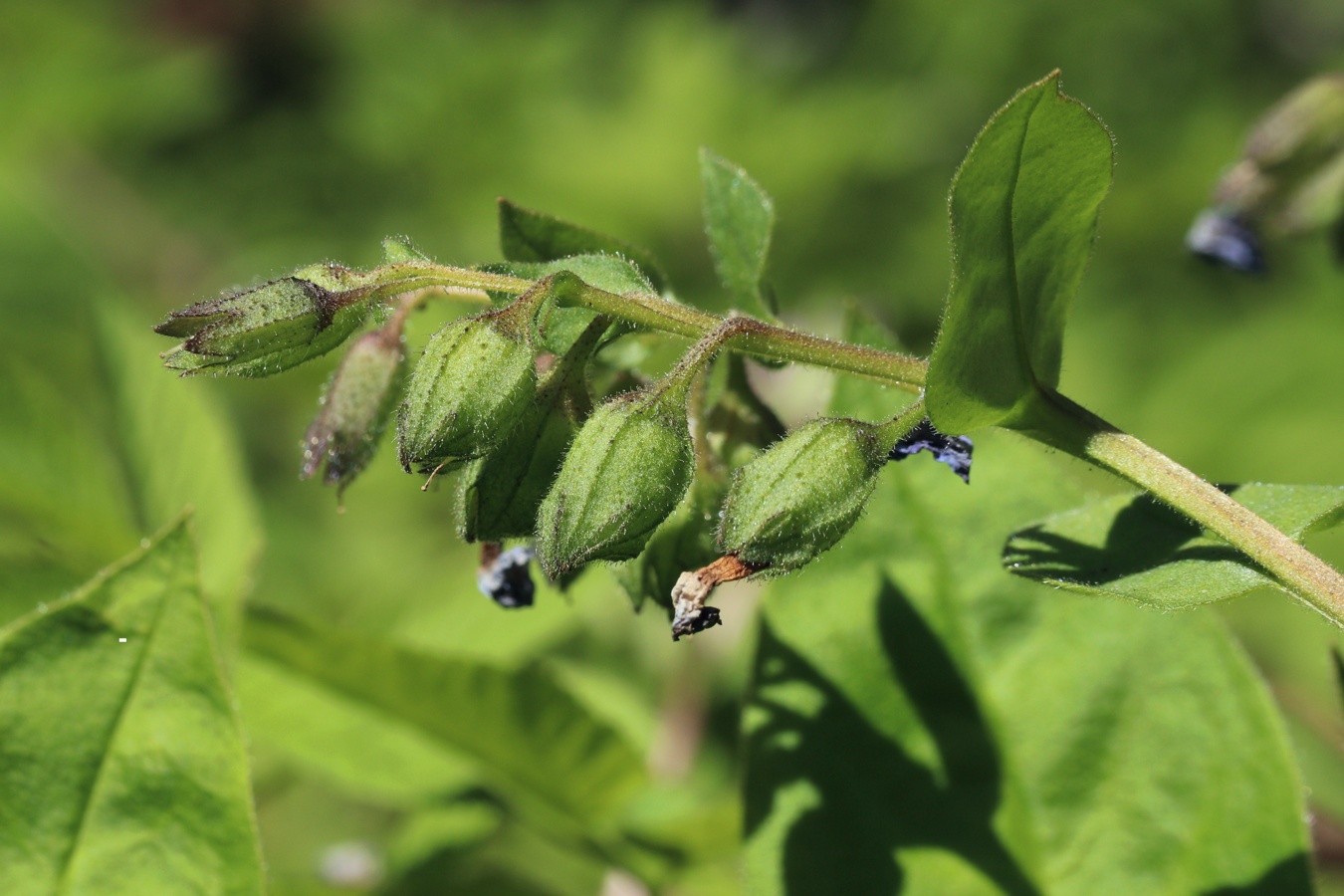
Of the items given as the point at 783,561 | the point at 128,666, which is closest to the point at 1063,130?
the point at 783,561

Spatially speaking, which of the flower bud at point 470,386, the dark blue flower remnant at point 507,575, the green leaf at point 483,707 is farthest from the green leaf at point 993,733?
the flower bud at point 470,386

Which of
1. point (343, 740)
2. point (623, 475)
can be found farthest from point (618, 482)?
point (343, 740)

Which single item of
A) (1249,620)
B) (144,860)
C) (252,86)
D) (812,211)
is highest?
(252,86)

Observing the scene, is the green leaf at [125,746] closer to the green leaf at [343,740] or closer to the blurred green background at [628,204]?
the green leaf at [343,740]

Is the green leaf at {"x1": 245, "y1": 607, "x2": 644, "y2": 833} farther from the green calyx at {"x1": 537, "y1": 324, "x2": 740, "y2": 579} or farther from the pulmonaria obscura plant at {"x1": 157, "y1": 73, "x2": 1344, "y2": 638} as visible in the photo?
the green calyx at {"x1": 537, "y1": 324, "x2": 740, "y2": 579}

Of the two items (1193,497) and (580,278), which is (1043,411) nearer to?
(1193,497)

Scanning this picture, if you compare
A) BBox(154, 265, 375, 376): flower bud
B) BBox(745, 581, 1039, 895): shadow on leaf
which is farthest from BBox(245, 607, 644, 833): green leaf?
BBox(154, 265, 375, 376): flower bud

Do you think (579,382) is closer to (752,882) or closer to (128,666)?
(128,666)
